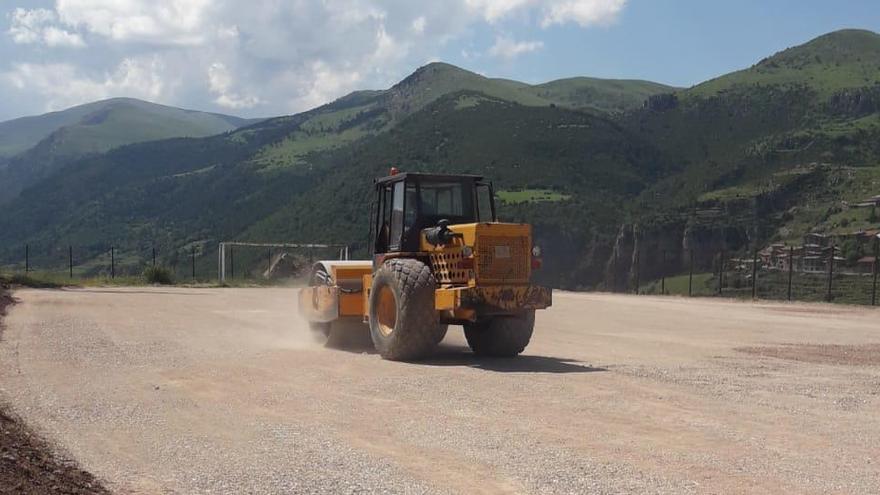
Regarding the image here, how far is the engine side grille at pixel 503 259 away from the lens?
13477 mm

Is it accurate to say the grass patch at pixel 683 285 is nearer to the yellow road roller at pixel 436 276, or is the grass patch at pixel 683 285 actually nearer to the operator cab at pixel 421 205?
the operator cab at pixel 421 205

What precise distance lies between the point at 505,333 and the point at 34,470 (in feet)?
28.7

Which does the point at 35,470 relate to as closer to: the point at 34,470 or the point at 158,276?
the point at 34,470

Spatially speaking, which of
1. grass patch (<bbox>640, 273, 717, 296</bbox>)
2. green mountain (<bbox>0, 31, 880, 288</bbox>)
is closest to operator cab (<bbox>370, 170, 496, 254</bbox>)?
grass patch (<bbox>640, 273, 717, 296</bbox>)

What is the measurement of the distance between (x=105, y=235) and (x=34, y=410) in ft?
647

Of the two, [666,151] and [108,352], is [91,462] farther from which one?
[666,151]

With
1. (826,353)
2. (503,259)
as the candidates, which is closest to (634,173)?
(826,353)

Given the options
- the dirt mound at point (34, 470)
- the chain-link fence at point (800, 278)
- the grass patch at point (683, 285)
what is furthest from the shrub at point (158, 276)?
the dirt mound at point (34, 470)

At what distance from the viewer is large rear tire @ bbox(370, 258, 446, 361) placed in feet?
44.3

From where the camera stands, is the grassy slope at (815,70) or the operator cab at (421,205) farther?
the grassy slope at (815,70)

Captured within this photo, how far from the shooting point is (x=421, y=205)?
49.3 feet

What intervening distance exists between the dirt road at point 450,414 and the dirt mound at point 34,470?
0.20 m

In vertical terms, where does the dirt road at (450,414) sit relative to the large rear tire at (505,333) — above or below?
below

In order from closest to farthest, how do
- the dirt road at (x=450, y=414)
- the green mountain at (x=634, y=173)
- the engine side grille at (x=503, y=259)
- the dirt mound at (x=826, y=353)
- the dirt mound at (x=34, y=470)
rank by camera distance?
the dirt mound at (x=34, y=470)
the dirt road at (x=450, y=414)
the engine side grille at (x=503, y=259)
the dirt mound at (x=826, y=353)
the green mountain at (x=634, y=173)
